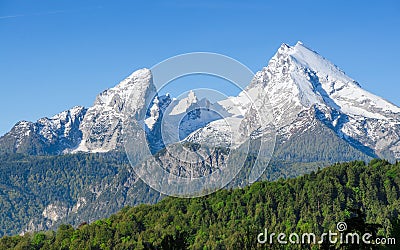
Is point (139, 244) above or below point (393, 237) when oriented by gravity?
above

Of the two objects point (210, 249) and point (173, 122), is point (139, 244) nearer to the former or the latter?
point (210, 249)

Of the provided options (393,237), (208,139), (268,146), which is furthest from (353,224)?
(208,139)

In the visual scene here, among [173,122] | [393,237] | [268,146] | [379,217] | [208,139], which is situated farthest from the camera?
[379,217]

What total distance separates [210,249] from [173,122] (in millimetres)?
127024

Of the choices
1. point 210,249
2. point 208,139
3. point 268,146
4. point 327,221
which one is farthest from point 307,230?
point 268,146

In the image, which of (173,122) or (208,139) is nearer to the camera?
(173,122)

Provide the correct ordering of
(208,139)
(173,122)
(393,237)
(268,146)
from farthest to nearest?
(208,139)
(393,237)
(268,146)
(173,122)

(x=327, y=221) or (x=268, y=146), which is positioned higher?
(x=327, y=221)

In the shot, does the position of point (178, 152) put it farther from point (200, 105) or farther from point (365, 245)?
point (365, 245)

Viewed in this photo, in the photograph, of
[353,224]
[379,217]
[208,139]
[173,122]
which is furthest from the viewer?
[379,217]

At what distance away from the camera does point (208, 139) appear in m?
99.1

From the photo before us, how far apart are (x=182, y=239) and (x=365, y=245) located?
56.6ft

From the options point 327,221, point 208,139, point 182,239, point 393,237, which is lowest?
point 182,239

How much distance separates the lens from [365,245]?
70.0m
